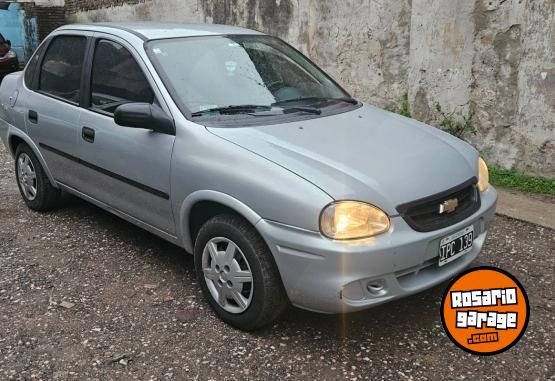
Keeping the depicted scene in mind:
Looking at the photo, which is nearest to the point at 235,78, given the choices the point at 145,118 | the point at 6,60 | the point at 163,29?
the point at 145,118

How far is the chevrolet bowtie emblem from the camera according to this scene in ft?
9.67

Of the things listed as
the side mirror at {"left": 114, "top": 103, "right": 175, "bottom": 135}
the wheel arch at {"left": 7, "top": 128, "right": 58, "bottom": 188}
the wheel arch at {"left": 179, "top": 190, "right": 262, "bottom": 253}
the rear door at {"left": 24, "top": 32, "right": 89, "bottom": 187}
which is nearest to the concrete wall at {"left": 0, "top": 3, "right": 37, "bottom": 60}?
the wheel arch at {"left": 7, "top": 128, "right": 58, "bottom": 188}

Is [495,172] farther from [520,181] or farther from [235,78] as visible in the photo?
[235,78]

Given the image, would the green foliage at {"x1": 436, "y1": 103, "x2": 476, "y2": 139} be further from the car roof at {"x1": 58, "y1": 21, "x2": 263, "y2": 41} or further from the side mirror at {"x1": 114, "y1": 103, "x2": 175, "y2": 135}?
the side mirror at {"x1": 114, "y1": 103, "x2": 175, "y2": 135}

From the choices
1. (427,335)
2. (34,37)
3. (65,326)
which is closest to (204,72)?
(65,326)

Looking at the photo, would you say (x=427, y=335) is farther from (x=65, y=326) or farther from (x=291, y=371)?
(x=65, y=326)

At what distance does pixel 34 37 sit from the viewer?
14836 millimetres

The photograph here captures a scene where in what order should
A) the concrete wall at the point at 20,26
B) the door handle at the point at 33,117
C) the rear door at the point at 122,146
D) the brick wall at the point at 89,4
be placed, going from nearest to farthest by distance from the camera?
the rear door at the point at 122,146
the door handle at the point at 33,117
the brick wall at the point at 89,4
the concrete wall at the point at 20,26

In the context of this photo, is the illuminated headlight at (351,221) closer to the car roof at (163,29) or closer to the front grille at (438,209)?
the front grille at (438,209)

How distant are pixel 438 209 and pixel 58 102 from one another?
3.01 metres

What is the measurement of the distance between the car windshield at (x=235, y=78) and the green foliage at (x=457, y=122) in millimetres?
2396

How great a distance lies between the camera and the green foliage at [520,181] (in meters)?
5.51

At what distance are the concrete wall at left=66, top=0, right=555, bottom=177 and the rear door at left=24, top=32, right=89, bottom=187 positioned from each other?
3.69 metres

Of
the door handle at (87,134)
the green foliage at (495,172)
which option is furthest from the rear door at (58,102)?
the green foliage at (495,172)
